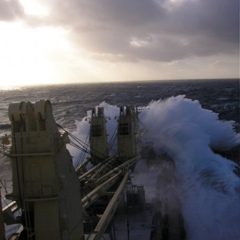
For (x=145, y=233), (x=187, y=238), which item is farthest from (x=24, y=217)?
(x=187, y=238)

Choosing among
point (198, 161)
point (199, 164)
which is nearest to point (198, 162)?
point (198, 161)

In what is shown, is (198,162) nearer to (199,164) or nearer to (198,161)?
(198,161)

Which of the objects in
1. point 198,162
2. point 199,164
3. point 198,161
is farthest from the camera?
point 198,161

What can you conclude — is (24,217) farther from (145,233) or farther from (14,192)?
(145,233)

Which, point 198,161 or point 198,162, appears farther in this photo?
point 198,161

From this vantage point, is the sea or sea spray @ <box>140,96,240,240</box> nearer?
sea spray @ <box>140,96,240,240</box>

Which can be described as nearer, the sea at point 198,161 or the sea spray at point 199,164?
the sea spray at point 199,164

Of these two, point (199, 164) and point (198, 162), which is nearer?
point (199, 164)

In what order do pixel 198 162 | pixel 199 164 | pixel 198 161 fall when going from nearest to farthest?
pixel 199 164, pixel 198 162, pixel 198 161
